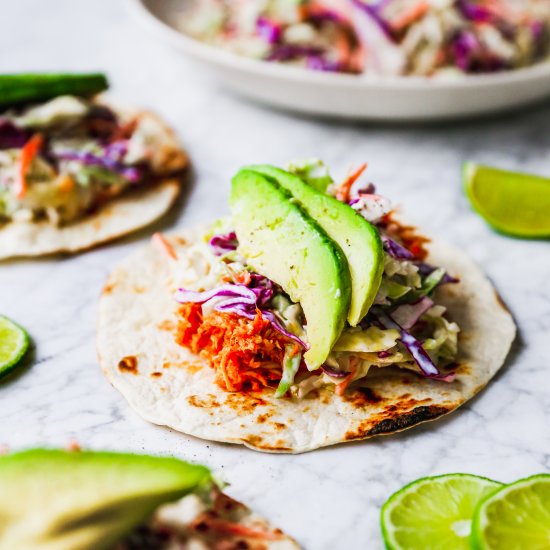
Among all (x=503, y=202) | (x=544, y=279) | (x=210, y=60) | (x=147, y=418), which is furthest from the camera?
(x=210, y=60)

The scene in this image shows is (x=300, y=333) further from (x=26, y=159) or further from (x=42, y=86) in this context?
(x=42, y=86)

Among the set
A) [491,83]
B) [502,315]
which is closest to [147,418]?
[502,315]

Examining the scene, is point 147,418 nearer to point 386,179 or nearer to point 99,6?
point 386,179

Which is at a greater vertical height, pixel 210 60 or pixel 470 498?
pixel 210 60

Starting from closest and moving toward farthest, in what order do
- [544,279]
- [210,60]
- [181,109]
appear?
[544,279], [210,60], [181,109]

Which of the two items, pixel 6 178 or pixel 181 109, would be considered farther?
pixel 181 109

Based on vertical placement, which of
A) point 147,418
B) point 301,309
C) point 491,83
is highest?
point 491,83

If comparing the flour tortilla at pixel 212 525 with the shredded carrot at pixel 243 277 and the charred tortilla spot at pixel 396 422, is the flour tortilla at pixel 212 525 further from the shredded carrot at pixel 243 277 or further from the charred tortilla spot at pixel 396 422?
the shredded carrot at pixel 243 277

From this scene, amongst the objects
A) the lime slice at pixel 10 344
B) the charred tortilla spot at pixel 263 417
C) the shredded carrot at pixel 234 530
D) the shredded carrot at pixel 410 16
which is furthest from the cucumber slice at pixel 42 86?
the shredded carrot at pixel 234 530

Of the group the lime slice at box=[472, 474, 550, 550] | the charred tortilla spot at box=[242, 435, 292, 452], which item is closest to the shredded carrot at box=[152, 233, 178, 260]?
the charred tortilla spot at box=[242, 435, 292, 452]
